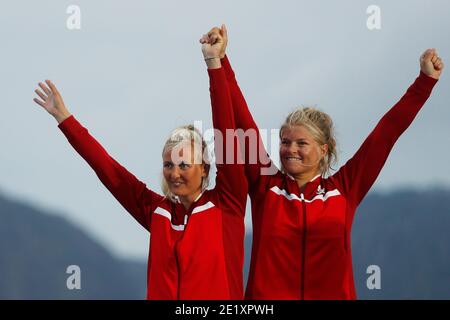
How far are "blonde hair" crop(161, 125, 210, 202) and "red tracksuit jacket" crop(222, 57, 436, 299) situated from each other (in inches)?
6.1

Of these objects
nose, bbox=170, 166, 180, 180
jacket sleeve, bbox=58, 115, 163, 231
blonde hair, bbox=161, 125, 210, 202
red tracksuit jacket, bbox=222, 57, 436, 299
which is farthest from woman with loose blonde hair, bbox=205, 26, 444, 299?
jacket sleeve, bbox=58, 115, 163, 231

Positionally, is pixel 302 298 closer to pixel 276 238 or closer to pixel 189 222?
pixel 276 238

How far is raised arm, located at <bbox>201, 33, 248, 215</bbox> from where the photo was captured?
9.16 feet

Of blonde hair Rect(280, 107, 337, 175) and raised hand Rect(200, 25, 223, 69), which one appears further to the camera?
blonde hair Rect(280, 107, 337, 175)

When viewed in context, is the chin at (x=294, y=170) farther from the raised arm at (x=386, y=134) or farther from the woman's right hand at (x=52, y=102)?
the woman's right hand at (x=52, y=102)

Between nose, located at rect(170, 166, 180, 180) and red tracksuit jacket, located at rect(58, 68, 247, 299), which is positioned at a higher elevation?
nose, located at rect(170, 166, 180, 180)

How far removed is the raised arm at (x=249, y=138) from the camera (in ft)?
9.57

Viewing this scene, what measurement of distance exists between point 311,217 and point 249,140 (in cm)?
35

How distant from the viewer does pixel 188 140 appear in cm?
292

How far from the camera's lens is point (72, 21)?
11.6 feet

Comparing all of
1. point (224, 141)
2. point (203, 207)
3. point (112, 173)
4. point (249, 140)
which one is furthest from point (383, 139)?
point (112, 173)

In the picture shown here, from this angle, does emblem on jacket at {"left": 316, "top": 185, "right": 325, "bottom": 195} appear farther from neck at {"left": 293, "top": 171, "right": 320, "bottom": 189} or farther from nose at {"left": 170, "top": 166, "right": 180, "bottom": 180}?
nose at {"left": 170, "top": 166, "right": 180, "bottom": 180}

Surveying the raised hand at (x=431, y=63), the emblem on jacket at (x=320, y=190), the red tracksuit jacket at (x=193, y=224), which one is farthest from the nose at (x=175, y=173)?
the raised hand at (x=431, y=63)
